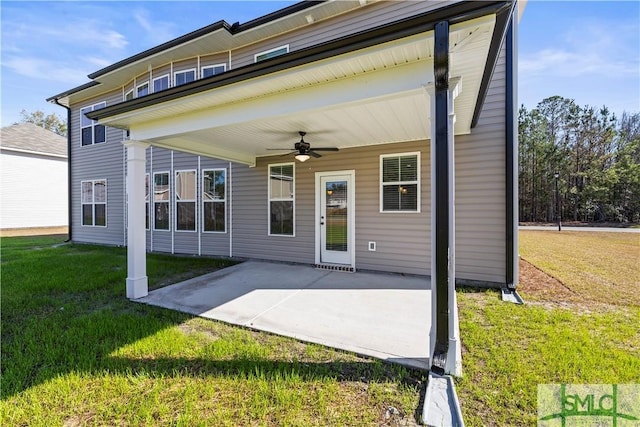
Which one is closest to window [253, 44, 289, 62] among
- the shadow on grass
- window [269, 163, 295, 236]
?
window [269, 163, 295, 236]

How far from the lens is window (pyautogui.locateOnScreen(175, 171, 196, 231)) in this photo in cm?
816

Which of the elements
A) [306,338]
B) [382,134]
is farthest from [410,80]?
[306,338]

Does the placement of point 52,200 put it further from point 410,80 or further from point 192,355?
point 410,80

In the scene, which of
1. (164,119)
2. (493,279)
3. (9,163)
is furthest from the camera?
(9,163)

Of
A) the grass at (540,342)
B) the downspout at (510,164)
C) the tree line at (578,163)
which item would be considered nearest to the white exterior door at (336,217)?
the grass at (540,342)

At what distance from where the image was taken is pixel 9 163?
1475cm

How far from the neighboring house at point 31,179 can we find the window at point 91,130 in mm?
8051

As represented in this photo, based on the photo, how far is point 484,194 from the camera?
4.96m

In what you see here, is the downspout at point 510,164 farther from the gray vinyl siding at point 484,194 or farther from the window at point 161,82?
the window at point 161,82

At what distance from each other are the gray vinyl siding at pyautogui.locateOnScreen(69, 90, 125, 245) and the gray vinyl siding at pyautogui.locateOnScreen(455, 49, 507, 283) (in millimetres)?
10255

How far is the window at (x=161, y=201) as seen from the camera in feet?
28.2

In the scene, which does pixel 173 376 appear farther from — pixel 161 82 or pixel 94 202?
pixel 94 202

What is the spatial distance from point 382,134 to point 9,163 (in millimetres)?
20155

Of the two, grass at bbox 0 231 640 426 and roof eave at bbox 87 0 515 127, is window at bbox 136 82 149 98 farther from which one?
grass at bbox 0 231 640 426
